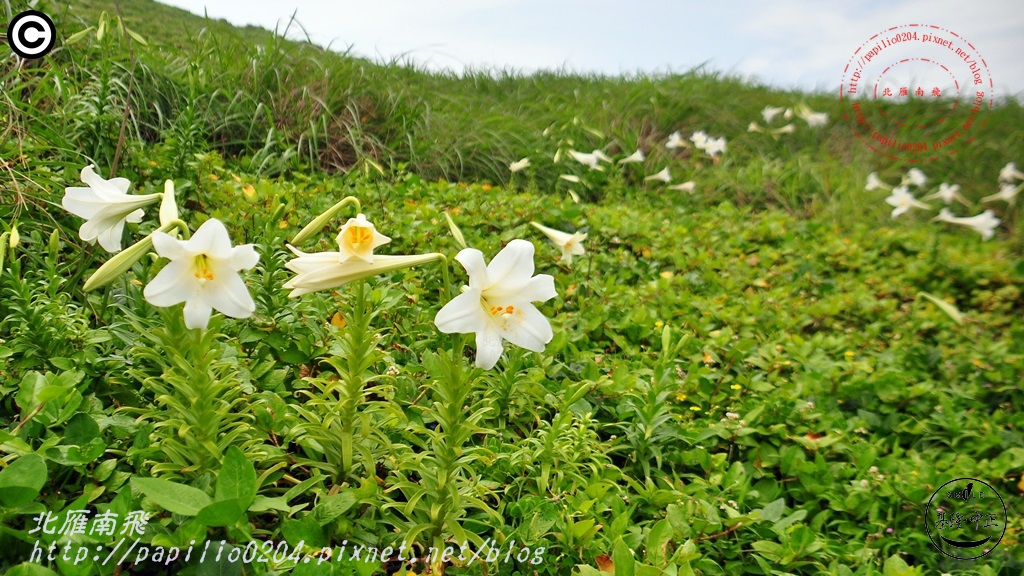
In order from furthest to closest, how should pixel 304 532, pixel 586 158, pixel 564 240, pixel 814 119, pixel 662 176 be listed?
1. pixel 814 119
2. pixel 662 176
3. pixel 586 158
4. pixel 564 240
5. pixel 304 532

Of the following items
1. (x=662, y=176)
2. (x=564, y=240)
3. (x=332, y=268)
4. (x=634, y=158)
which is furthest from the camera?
(x=634, y=158)

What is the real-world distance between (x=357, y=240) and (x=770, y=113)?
7.50 m

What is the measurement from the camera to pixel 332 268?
1.27 m

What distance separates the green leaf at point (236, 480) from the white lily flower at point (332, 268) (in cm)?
37

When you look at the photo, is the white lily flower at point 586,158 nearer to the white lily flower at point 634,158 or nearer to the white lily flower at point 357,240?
the white lily flower at point 634,158

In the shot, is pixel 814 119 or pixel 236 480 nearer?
pixel 236 480

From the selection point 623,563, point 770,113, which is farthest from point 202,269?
point 770,113

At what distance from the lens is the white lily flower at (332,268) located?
126 cm

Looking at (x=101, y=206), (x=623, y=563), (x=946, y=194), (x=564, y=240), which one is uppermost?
(x=946, y=194)

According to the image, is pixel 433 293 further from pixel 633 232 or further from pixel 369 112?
pixel 369 112

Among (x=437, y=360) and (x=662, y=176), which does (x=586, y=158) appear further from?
(x=437, y=360)

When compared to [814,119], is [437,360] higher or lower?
lower

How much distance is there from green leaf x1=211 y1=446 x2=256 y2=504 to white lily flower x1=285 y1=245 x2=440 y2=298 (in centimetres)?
37

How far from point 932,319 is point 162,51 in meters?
5.59
